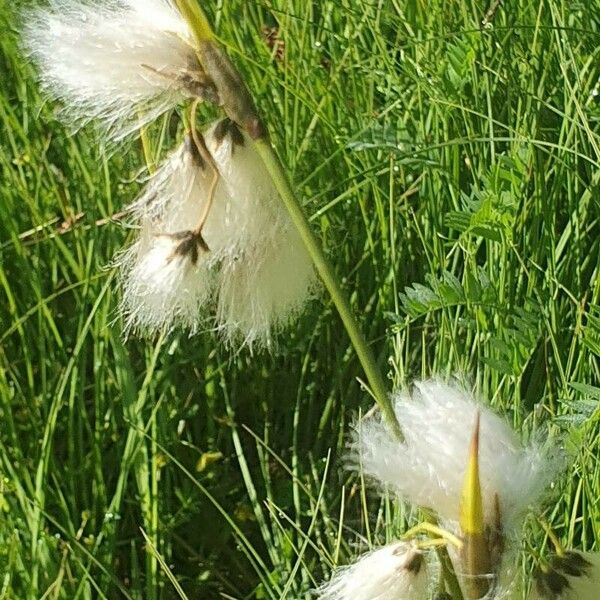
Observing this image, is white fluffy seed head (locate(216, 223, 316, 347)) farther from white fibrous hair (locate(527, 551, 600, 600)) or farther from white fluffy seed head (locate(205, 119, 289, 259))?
white fibrous hair (locate(527, 551, 600, 600))

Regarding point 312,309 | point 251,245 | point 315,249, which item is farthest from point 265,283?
point 312,309

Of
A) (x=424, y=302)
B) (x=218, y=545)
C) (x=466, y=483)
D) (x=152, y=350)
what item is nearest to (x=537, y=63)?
(x=424, y=302)

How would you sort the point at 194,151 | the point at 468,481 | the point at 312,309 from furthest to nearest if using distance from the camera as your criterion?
the point at 312,309 < the point at 194,151 < the point at 468,481

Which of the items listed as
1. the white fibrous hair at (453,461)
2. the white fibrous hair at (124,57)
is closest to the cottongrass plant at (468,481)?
the white fibrous hair at (453,461)

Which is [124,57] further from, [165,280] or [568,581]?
[568,581]

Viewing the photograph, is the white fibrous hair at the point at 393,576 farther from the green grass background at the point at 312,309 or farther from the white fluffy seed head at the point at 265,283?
the green grass background at the point at 312,309
